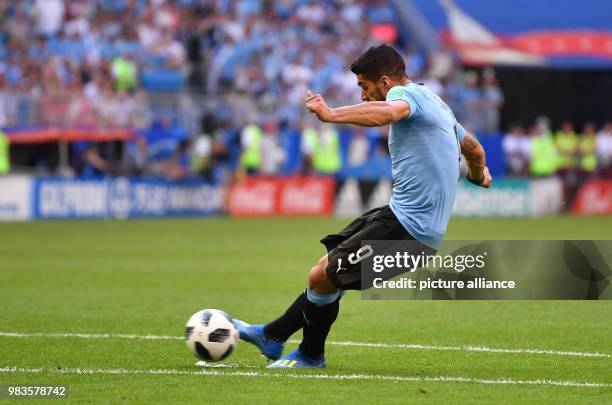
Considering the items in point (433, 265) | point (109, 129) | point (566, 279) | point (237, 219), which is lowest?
point (237, 219)

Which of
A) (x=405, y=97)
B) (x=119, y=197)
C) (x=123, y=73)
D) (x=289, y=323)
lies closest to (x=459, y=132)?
(x=405, y=97)

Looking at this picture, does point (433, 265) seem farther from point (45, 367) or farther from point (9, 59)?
point (9, 59)

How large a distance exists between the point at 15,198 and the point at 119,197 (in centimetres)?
251

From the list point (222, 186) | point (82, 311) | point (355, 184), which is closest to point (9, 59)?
point (222, 186)

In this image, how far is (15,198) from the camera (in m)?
25.5

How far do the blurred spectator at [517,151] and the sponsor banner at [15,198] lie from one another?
13.6 metres

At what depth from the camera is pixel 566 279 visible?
10555 millimetres

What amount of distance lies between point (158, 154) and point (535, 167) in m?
11.6

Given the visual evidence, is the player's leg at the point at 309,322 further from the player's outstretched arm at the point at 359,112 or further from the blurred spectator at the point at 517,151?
the blurred spectator at the point at 517,151

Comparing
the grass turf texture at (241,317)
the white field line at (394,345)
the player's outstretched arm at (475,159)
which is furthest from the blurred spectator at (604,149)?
the player's outstretched arm at (475,159)

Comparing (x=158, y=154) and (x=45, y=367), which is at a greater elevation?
Result: (x=45, y=367)

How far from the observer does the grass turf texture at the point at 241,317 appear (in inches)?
279

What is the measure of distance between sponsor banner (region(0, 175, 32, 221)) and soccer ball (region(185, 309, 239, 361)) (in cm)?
1803

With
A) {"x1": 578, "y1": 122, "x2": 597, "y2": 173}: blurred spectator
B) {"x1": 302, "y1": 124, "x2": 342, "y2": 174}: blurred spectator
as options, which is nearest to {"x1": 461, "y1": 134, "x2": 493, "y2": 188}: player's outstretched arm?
{"x1": 302, "y1": 124, "x2": 342, "y2": 174}: blurred spectator
